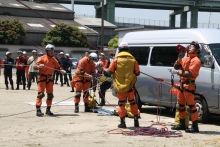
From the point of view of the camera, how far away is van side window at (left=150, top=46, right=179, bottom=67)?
39.9ft

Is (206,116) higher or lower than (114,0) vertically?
lower

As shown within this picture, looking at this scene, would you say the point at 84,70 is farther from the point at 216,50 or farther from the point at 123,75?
the point at 216,50

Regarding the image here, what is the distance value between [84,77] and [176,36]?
120 inches

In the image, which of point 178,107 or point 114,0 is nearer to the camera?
point 178,107

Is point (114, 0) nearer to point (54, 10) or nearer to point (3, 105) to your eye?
point (54, 10)

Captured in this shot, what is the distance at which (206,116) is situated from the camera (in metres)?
11.1

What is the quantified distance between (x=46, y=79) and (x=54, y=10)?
60402 millimetres

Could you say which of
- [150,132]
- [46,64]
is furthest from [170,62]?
[46,64]

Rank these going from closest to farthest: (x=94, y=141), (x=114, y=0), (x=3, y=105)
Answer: (x=94, y=141) → (x=3, y=105) → (x=114, y=0)

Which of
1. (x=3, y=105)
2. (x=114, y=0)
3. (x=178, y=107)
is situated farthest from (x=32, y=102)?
(x=114, y=0)

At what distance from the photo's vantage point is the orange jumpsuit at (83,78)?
43.1 feet

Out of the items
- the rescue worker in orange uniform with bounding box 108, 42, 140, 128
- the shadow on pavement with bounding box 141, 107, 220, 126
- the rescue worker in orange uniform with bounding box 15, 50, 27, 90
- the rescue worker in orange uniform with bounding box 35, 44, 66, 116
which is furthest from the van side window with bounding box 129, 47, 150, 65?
the rescue worker in orange uniform with bounding box 15, 50, 27, 90

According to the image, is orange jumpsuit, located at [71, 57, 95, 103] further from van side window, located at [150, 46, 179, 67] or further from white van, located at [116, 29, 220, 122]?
van side window, located at [150, 46, 179, 67]

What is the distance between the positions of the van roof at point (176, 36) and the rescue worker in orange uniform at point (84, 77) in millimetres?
1575
